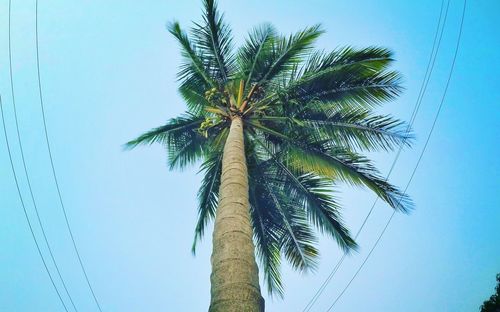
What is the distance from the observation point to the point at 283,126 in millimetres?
8797

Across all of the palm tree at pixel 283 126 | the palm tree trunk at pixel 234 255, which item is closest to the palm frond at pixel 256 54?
the palm tree at pixel 283 126

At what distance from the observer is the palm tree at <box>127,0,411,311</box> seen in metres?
8.07

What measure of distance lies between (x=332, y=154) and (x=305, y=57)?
253 cm

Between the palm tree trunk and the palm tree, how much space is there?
1983 mm

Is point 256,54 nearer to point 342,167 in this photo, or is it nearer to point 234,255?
point 342,167

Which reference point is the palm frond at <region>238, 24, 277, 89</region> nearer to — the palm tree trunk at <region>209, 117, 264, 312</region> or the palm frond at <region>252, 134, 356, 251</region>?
the palm frond at <region>252, 134, 356, 251</region>

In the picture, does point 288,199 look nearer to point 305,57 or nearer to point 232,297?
point 305,57

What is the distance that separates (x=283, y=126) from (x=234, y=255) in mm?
5568

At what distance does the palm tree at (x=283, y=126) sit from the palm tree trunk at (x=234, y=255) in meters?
1.98

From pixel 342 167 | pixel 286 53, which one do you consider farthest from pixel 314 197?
pixel 286 53

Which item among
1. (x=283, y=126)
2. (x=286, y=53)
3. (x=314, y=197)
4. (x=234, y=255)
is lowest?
(x=234, y=255)

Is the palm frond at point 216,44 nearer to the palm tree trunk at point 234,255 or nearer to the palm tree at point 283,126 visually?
the palm tree at point 283,126

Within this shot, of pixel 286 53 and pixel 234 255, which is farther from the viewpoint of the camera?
pixel 286 53

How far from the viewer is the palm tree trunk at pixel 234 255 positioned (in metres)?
3.06
